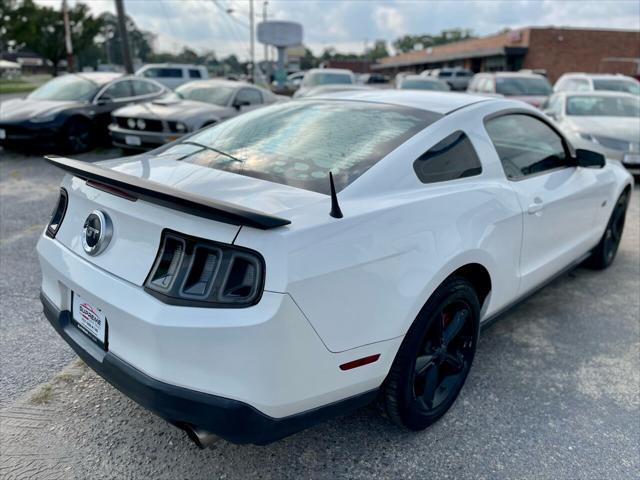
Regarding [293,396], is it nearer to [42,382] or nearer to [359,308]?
[359,308]

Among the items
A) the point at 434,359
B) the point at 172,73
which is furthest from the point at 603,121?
the point at 172,73

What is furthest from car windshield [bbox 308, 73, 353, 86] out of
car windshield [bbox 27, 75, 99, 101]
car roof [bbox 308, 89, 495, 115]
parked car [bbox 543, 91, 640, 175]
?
car roof [bbox 308, 89, 495, 115]

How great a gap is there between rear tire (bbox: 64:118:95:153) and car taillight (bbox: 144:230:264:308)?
7.99 metres

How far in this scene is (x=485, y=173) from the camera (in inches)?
108

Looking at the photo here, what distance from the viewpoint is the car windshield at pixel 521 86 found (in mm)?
13266

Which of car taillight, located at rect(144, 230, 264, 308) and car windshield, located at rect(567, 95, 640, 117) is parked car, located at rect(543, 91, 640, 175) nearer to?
car windshield, located at rect(567, 95, 640, 117)

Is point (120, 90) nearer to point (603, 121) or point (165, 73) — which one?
point (603, 121)

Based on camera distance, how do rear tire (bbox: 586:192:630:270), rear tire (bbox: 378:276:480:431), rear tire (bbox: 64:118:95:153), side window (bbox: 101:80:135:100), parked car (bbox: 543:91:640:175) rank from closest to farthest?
rear tire (bbox: 378:276:480:431)
rear tire (bbox: 586:192:630:270)
parked car (bbox: 543:91:640:175)
rear tire (bbox: 64:118:95:153)
side window (bbox: 101:80:135:100)

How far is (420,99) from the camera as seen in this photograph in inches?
118

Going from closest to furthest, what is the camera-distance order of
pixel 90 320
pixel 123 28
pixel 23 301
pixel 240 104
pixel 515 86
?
1. pixel 90 320
2. pixel 23 301
3. pixel 240 104
4. pixel 515 86
5. pixel 123 28

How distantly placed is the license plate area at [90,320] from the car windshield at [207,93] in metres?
7.69

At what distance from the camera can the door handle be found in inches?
116

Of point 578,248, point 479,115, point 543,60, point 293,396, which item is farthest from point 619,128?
point 543,60

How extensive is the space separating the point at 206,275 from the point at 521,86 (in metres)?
13.5
